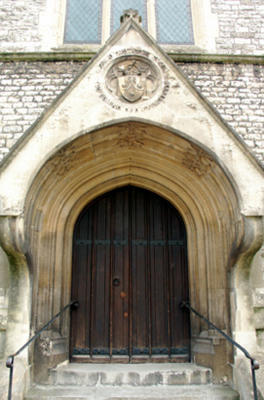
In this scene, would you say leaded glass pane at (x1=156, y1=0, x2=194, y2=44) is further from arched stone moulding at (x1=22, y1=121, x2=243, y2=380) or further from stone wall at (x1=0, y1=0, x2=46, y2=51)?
arched stone moulding at (x1=22, y1=121, x2=243, y2=380)

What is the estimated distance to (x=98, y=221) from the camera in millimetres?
5598

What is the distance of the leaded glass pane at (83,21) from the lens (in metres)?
6.36

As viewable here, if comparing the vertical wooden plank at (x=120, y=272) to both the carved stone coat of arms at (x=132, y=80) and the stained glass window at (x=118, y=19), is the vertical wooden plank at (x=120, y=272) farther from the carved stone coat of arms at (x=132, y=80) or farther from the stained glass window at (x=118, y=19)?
the stained glass window at (x=118, y=19)

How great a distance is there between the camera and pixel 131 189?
5.76 metres

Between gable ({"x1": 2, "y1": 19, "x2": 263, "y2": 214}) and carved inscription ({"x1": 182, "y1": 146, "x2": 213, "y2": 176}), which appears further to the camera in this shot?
carved inscription ({"x1": 182, "y1": 146, "x2": 213, "y2": 176})

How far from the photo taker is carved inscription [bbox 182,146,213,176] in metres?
4.63

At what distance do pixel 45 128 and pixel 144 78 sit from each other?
1462mm

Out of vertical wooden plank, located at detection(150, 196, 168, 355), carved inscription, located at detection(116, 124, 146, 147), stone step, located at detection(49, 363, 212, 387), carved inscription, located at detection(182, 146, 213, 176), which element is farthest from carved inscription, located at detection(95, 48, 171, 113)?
stone step, located at detection(49, 363, 212, 387)

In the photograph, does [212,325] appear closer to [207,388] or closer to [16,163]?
[207,388]

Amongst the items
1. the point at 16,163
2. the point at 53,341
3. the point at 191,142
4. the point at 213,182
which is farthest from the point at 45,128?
the point at 53,341

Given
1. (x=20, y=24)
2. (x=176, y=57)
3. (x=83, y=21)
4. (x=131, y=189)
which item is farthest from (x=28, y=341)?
(x=83, y=21)

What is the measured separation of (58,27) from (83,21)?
52 cm

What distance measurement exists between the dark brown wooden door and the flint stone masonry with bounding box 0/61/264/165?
163 cm

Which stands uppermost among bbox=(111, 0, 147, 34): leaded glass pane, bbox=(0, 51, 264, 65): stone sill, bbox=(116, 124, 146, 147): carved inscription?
bbox=(111, 0, 147, 34): leaded glass pane
